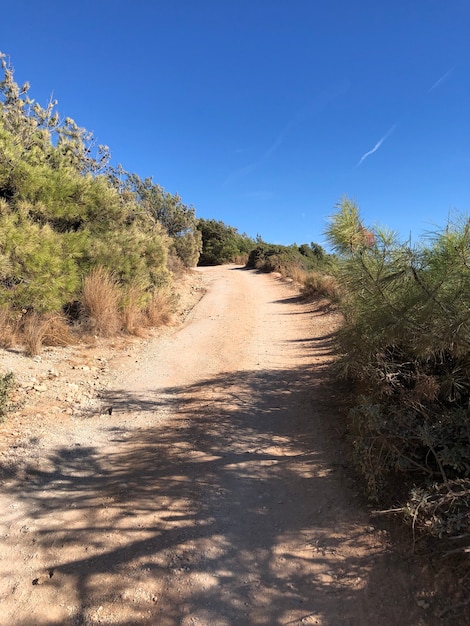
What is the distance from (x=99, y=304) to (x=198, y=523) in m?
5.91

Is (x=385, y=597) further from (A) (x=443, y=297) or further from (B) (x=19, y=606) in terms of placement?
(B) (x=19, y=606)

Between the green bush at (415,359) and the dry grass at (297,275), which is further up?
the dry grass at (297,275)

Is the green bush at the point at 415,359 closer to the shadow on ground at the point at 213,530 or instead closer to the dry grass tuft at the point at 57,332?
the shadow on ground at the point at 213,530

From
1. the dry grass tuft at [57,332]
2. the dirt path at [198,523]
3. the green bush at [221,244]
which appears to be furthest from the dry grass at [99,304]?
the green bush at [221,244]

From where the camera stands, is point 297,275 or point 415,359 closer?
point 415,359

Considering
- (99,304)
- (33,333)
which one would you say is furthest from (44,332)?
(99,304)

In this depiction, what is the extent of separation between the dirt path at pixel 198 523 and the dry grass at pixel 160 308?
4.52 m

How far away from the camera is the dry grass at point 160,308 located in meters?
9.70

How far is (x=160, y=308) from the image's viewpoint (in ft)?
33.2

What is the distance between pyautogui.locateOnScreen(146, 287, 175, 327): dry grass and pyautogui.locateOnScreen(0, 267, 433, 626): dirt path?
14.8 feet

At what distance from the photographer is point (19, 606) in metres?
2.19

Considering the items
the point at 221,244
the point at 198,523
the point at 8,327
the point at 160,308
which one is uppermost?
the point at 221,244

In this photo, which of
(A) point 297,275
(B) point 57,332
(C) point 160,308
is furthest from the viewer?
(A) point 297,275

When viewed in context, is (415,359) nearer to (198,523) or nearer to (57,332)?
(198,523)
